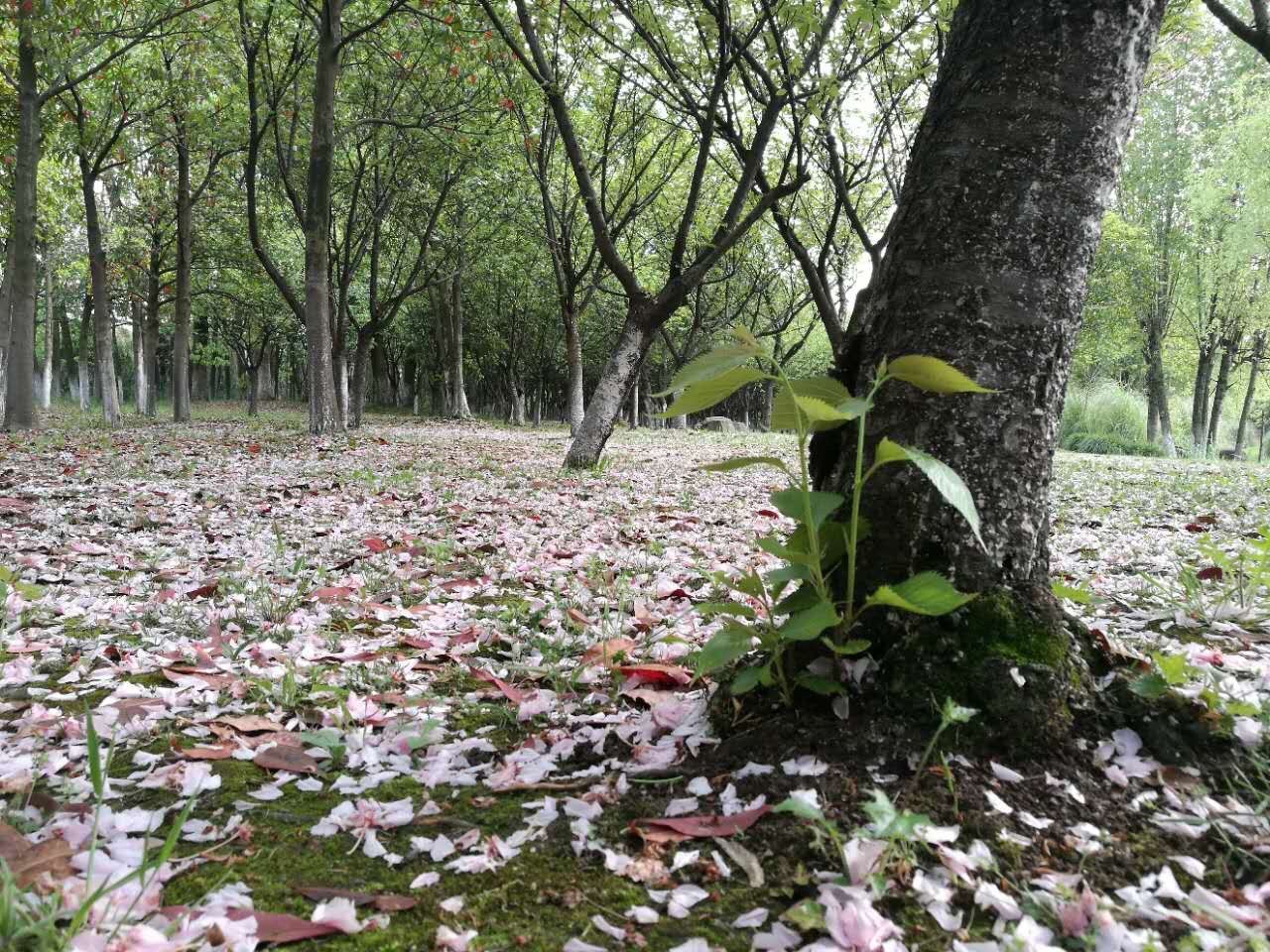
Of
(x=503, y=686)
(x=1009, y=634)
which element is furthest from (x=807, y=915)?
(x=503, y=686)

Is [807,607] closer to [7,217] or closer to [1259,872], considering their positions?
[1259,872]

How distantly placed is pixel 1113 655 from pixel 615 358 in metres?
8.05

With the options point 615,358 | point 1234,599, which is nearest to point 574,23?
point 615,358

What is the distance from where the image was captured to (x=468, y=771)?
7.05 feet

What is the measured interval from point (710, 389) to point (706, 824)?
1012 millimetres

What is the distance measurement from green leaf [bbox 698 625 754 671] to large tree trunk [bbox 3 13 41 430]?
15.4 meters

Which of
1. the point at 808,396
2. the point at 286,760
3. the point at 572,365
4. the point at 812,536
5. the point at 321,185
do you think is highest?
the point at 321,185

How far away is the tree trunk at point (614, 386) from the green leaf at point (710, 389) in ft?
25.8

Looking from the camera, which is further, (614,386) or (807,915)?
(614,386)

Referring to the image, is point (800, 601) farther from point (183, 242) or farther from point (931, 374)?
point (183, 242)

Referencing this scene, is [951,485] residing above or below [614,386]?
below

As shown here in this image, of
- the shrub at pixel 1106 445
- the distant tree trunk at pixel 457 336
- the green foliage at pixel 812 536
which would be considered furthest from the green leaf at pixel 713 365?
the shrub at pixel 1106 445

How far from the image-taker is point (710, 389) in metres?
1.81

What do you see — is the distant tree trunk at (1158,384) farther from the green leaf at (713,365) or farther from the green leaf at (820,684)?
the green leaf at (713,365)
